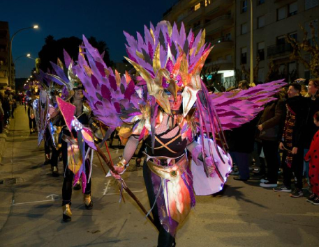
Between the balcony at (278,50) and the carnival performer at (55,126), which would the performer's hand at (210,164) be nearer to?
the carnival performer at (55,126)

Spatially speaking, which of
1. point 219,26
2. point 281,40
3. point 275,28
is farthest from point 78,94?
point 219,26

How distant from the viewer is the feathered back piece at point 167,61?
299 cm

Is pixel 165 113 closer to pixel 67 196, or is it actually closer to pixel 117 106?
pixel 117 106

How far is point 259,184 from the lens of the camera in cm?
679

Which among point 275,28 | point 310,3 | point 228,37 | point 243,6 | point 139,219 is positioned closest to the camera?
point 139,219

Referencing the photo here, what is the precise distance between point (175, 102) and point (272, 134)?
4001mm

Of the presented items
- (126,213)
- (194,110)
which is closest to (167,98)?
(194,110)

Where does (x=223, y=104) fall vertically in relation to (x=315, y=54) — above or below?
below

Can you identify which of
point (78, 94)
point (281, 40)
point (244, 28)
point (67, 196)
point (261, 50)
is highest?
point (244, 28)

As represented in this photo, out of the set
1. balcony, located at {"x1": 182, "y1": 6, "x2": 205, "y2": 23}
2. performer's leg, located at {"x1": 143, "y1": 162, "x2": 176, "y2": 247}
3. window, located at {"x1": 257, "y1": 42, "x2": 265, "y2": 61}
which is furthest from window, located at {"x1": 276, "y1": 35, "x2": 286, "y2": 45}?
performer's leg, located at {"x1": 143, "y1": 162, "x2": 176, "y2": 247}

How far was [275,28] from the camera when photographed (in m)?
29.2

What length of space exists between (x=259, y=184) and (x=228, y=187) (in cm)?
67

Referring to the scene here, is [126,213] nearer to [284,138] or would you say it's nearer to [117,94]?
[117,94]

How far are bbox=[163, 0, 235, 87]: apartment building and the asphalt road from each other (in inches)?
1056
